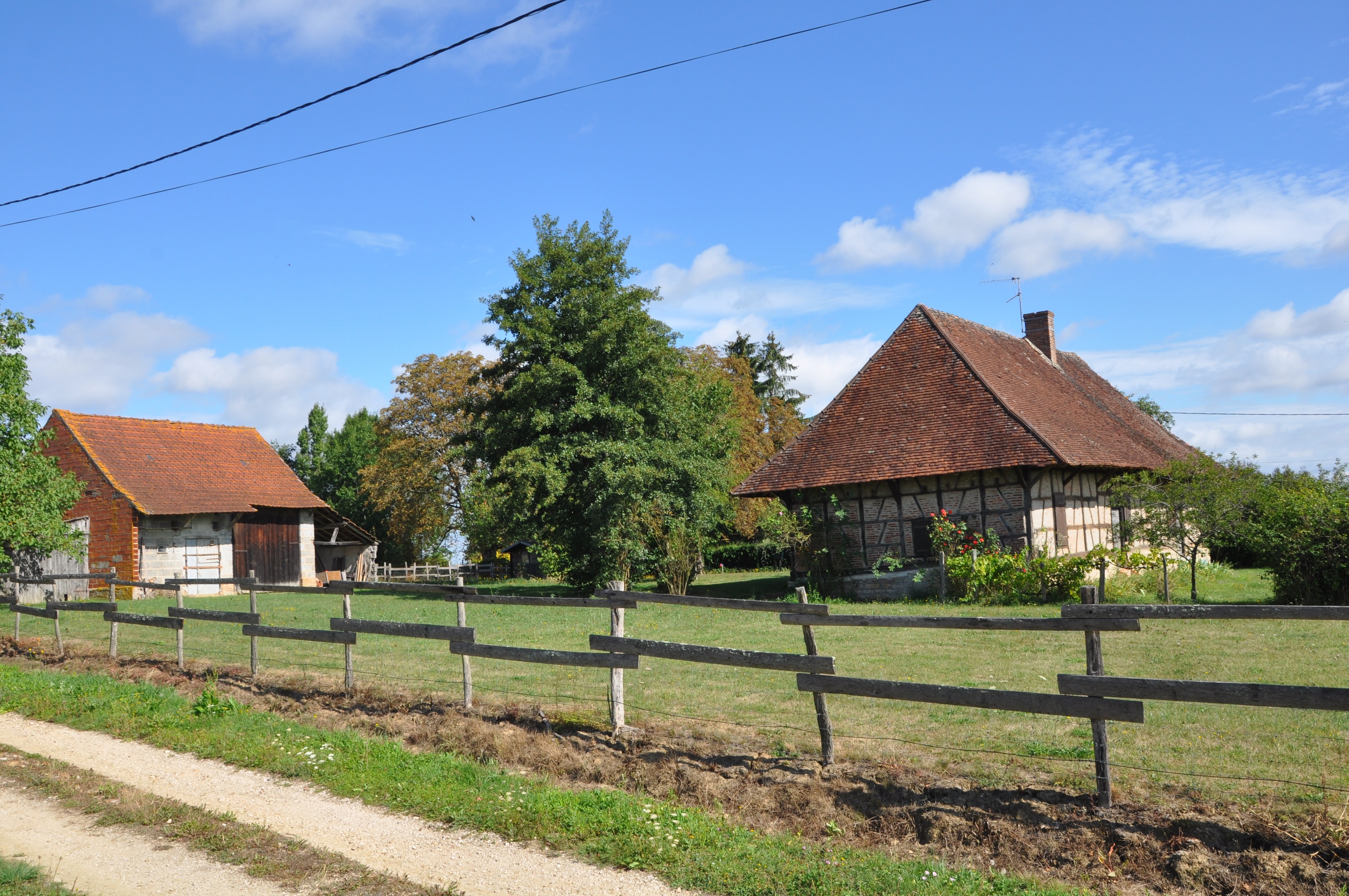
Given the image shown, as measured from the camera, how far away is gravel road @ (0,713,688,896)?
514 cm

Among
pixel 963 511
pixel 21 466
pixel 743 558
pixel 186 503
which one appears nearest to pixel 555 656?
pixel 963 511

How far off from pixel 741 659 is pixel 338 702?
5045 millimetres

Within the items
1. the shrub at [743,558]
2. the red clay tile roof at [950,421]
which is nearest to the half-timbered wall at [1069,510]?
the red clay tile roof at [950,421]

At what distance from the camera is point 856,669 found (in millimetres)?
11477

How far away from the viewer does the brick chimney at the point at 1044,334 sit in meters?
30.6

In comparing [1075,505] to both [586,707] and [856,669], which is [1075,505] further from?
[586,707]

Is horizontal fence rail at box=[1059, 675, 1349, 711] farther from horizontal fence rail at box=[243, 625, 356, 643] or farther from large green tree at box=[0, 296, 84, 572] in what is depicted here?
large green tree at box=[0, 296, 84, 572]

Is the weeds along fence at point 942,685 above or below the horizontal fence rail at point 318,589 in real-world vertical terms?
below

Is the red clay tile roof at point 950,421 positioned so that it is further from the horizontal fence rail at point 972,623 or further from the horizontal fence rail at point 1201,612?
the horizontal fence rail at point 1201,612

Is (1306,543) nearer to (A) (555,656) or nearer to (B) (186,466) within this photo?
(A) (555,656)

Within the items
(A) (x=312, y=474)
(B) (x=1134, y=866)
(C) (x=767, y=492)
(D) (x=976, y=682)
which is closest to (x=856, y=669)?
(D) (x=976, y=682)

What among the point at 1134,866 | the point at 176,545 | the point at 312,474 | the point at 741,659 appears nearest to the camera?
the point at 1134,866

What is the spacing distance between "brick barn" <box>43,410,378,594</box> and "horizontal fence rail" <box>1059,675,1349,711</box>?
94.5ft

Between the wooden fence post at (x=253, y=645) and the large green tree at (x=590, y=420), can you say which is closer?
the wooden fence post at (x=253, y=645)
